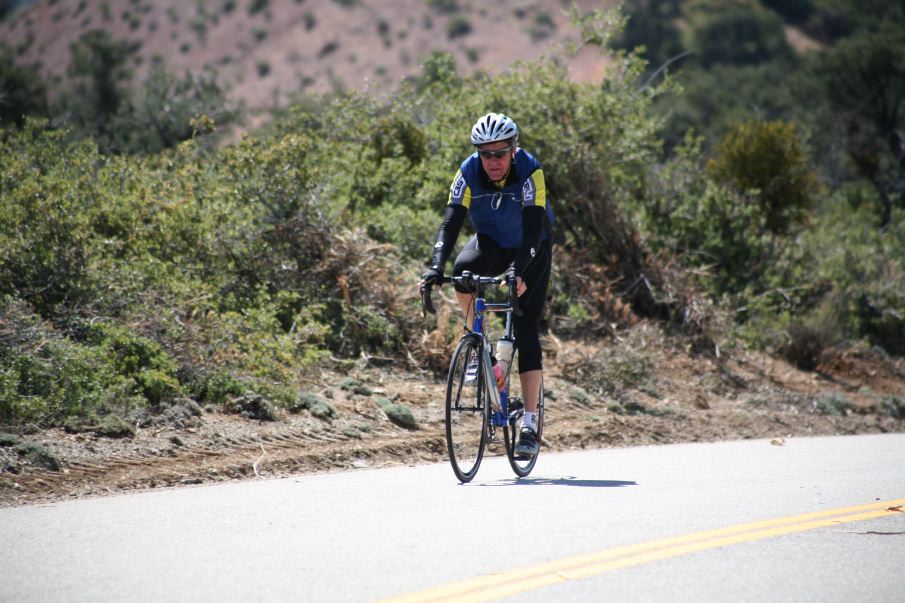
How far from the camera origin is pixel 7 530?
18.1 feet

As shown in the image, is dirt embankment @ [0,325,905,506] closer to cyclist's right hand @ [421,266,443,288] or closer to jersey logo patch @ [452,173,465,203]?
cyclist's right hand @ [421,266,443,288]

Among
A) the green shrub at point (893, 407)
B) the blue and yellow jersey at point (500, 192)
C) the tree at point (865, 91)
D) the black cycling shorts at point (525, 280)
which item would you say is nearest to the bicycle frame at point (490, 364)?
the black cycling shorts at point (525, 280)

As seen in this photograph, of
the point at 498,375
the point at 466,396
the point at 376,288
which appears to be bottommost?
the point at 466,396

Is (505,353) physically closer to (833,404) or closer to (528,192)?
(528,192)

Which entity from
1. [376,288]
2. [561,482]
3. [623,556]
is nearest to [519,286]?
[561,482]

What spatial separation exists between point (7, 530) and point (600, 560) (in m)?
3.16

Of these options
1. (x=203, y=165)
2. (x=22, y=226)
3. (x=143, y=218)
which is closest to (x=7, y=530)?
(x=22, y=226)

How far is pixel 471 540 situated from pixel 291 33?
4491 inches

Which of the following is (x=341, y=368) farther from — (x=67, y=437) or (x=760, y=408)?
(x=760, y=408)

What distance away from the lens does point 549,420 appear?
424 inches

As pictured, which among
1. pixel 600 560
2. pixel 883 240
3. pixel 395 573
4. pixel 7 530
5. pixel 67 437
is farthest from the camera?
pixel 883 240

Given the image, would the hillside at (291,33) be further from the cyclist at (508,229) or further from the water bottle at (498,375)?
the water bottle at (498,375)

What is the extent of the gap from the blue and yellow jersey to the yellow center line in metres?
2.73

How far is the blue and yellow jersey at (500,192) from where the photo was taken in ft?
24.3
